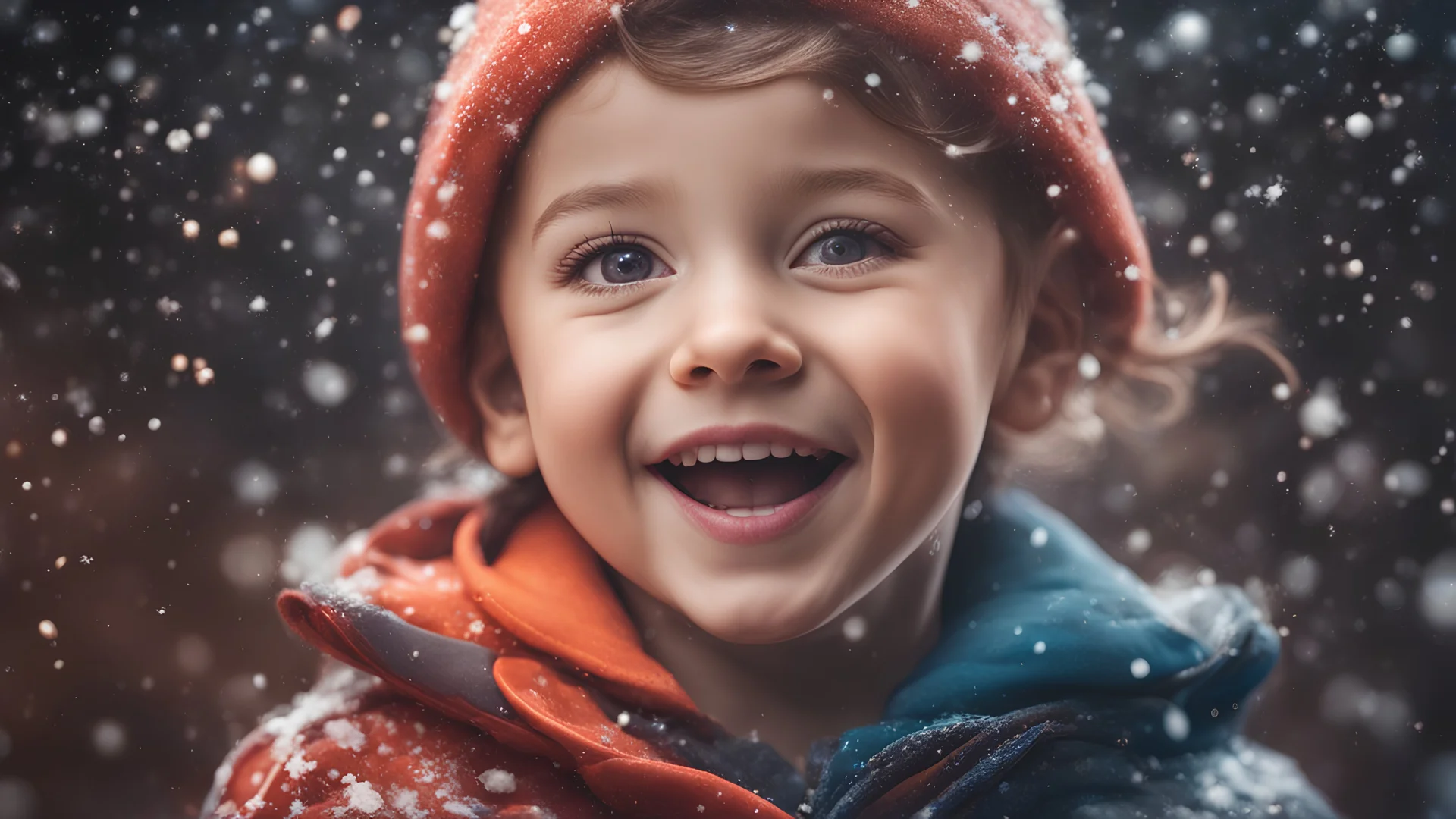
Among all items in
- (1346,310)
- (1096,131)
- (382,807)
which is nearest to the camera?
(382,807)

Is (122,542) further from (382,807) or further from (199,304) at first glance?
(382,807)

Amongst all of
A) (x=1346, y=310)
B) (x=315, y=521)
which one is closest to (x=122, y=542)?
(x=315, y=521)

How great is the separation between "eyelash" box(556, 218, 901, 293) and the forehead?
4 centimetres

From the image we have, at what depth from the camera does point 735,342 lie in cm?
69

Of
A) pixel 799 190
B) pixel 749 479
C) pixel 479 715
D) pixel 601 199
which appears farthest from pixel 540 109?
pixel 479 715

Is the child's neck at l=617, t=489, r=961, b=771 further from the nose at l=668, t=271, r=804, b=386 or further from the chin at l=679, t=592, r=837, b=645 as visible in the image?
the nose at l=668, t=271, r=804, b=386

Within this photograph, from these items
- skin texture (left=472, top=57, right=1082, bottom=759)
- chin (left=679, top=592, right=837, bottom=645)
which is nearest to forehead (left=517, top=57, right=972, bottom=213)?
skin texture (left=472, top=57, right=1082, bottom=759)

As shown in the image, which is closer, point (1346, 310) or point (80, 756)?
point (80, 756)

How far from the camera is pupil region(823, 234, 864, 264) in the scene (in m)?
0.75

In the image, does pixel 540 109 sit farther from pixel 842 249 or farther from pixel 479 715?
pixel 479 715

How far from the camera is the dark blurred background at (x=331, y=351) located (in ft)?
3.20

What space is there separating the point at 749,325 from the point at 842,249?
106 mm

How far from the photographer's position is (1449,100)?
41.8 inches

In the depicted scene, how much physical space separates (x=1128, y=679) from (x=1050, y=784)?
11 centimetres
